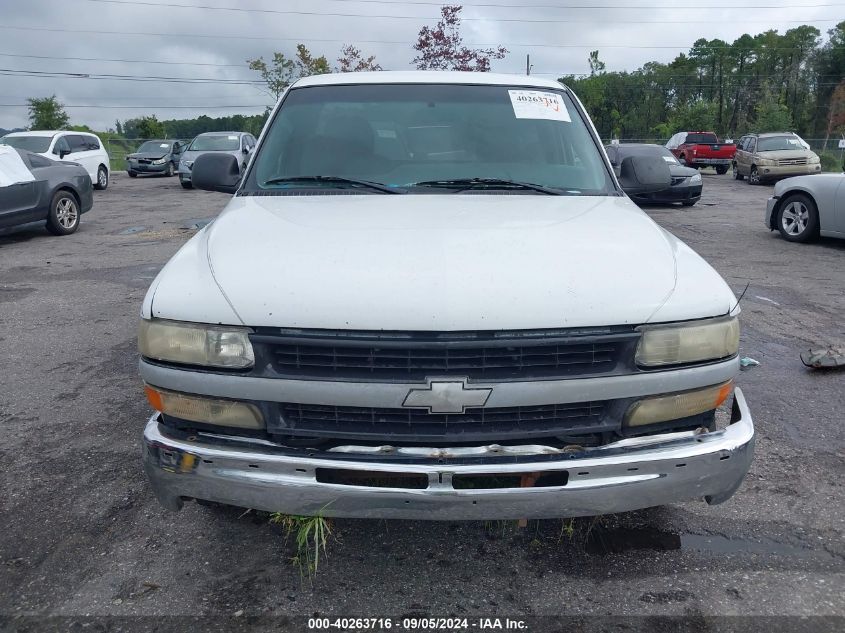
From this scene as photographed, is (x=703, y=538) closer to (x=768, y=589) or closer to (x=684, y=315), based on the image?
(x=768, y=589)

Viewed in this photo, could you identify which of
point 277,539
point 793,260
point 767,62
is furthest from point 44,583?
point 767,62

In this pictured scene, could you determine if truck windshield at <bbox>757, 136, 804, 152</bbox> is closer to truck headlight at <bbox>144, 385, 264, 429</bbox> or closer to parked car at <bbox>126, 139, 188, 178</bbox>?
parked car at <bbox>126, 139, 188, 178</bbox>

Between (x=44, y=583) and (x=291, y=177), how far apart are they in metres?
1.98

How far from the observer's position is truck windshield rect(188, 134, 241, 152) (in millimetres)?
19969

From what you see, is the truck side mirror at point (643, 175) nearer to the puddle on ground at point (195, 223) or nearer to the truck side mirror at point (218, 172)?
the truck side mirror at point (218, 172)

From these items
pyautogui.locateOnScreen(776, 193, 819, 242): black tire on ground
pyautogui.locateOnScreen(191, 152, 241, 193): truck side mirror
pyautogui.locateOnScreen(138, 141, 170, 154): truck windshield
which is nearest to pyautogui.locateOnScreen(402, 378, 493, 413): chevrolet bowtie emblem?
pyautogui.locateOnScreen(191, 152, 241, 193): truck side mirror

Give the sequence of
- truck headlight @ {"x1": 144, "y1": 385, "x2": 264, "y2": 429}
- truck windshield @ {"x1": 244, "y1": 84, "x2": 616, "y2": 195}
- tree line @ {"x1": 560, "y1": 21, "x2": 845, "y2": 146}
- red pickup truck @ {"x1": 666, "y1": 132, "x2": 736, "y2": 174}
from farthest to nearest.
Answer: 1. tree line @ {"x1": 560, "y1": 21, "x2": 845, "y2": 146}
2. red pickup truck @ {"x1": 666, "y1": 132, "x2": 736, "y2": 174}
3. truck windshield @ {"x1": 244, "y1": 84, "x2": 616, "y2": 195}
4. truck headlight @ {"x1": 144, "y1": 385, "x2": 264, "y2": 429}

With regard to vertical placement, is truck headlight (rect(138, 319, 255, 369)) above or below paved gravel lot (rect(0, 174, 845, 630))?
above

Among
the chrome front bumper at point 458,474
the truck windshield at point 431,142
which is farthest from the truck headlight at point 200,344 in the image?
the truck windshield at point 431,142

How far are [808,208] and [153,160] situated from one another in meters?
23.2

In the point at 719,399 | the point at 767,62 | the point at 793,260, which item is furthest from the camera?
the point at 767,62

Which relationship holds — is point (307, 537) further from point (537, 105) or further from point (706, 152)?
point (706, 152)

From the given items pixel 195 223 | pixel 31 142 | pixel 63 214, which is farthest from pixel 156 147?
pixel 63 214

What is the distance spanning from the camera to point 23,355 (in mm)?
5039
